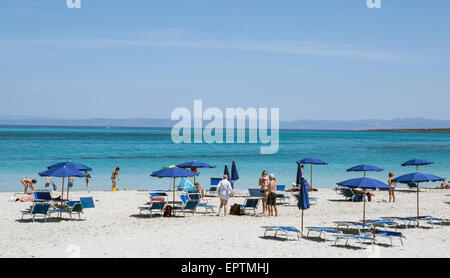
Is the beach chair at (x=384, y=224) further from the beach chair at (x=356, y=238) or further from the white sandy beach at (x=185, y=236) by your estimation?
the beach chair at (x=356, y=238)

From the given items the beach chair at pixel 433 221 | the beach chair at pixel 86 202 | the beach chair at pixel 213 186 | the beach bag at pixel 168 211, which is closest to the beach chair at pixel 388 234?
the beach chair at pixel 433 221

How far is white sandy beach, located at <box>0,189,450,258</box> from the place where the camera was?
9.68m

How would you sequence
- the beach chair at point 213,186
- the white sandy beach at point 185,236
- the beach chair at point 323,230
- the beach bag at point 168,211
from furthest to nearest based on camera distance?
the beach chair at point 213,186 → the beach bag at point 168,211 → the beach chair at point 323,230 → the white sandy beach at point 185,236

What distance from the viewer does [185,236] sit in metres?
11.4

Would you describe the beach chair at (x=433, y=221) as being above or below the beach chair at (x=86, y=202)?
below

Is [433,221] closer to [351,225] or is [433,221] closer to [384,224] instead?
[384,224]

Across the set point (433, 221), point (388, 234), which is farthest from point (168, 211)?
point (433, 221)

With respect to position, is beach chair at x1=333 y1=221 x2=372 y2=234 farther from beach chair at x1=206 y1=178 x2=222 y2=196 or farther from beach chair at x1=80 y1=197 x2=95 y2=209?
beach chair at x1=206 y1=178 x2=222 y2=196

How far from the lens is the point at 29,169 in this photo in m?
38.0

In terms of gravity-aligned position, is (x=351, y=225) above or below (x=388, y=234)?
below

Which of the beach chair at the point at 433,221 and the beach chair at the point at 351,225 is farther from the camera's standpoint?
the beach chair at the point at 433,221

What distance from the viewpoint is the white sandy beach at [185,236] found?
31.8ft
